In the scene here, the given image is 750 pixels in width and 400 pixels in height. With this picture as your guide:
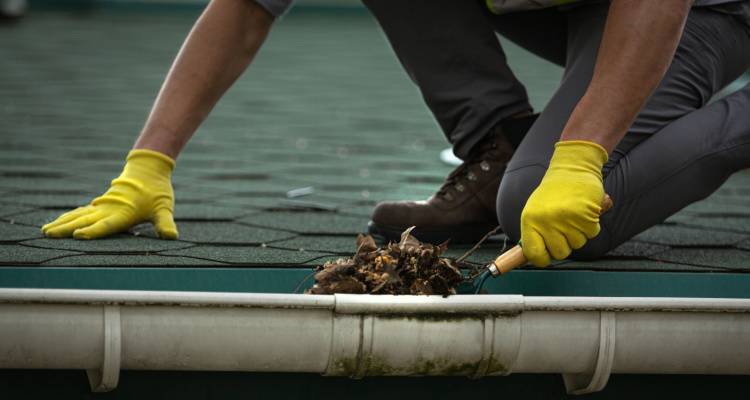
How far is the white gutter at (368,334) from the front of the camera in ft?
3.74

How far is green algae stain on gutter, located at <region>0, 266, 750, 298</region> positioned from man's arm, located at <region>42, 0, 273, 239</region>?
0.31 meters

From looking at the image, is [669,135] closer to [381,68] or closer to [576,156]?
[576,156]

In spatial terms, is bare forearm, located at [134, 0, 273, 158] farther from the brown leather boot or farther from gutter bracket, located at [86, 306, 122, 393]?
gutter bracket, located at [86, 306, 122, 393]

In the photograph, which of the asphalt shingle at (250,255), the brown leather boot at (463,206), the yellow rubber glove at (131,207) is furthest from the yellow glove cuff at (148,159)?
the brown leather boot at (463,206)

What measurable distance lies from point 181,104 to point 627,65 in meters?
0.74

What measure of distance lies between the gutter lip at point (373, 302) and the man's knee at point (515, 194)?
0.38m

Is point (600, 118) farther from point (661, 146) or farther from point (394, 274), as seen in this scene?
point (394, 274)

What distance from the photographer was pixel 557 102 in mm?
1652

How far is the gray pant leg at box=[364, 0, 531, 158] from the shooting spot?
1846 millimetres

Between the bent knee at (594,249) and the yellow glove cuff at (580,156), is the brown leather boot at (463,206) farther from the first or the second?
the yellow glove cuff at (580,156)

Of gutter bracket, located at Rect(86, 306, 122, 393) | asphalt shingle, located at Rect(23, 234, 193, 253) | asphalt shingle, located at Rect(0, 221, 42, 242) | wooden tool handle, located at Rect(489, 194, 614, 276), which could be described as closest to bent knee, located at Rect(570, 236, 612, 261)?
wooden tool handle, located at Rect(489, 194, 614, 276)

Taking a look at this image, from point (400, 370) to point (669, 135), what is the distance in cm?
66

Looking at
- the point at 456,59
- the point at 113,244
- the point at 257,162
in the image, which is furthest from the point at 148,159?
the point at 257,162

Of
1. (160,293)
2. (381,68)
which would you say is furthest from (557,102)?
(381,68)
